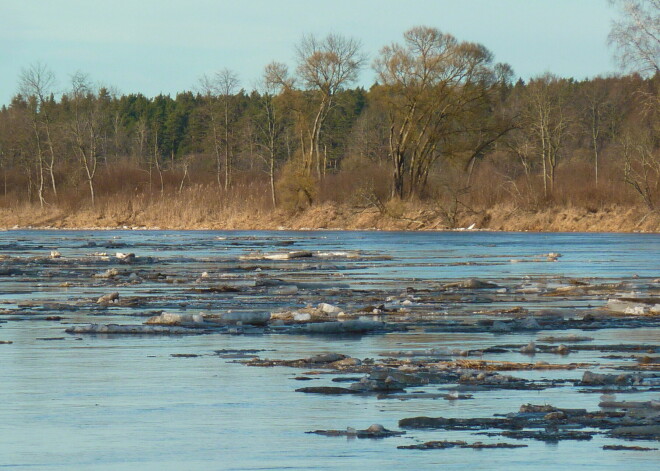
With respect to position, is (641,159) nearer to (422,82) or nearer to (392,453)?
(422,82)

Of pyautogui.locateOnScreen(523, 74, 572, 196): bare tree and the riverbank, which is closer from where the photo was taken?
the riverbank

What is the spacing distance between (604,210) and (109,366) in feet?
162

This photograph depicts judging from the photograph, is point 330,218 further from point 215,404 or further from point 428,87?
point 215,404

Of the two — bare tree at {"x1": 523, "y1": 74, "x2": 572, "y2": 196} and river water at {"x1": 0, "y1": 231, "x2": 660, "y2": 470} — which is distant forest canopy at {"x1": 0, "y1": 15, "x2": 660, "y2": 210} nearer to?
bare tree at {"x1": 523, "y1": 74, "x2": 572, "y2": 196}

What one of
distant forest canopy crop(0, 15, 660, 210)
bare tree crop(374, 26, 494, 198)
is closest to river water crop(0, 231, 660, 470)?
distant forest canopy crop(0, 15, 660, 210)

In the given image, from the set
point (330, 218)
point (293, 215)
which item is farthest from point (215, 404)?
point (293, 215)

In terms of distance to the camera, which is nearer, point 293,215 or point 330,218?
point 330,218

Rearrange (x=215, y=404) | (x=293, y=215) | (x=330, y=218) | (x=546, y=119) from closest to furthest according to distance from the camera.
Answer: (x=215, y=404)
(x=330, y=218)
(x=293, y=215)
(x=546, y=119)

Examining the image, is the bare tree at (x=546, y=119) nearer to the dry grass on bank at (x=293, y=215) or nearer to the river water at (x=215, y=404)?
the dry grass on bank at (x=293, y=215)

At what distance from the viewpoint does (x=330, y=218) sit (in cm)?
6700

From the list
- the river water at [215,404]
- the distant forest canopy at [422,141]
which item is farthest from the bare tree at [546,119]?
the river water at [215,404]

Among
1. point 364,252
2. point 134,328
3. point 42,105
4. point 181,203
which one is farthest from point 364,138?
point 134,328

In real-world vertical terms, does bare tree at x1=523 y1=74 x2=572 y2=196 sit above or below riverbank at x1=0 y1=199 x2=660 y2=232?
above

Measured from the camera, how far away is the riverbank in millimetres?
57094
